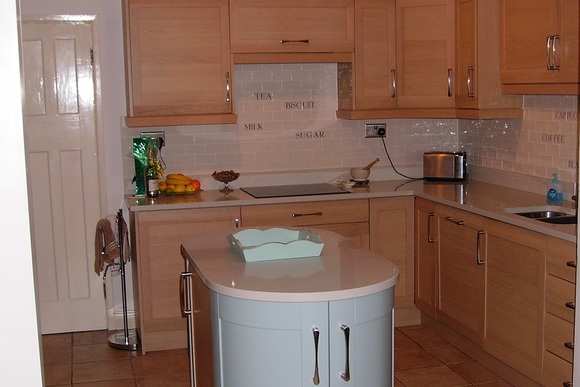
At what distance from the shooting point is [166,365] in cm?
462

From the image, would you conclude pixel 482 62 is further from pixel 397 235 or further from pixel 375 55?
pixel 397 235

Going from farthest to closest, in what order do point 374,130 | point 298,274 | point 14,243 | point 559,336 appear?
point 374,130 → point 559,336 → point 298,274 → point 14,243

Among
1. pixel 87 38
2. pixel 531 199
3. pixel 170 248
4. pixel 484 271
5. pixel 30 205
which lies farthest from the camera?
pixel 87 38

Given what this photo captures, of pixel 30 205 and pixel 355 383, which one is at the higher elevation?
pixel 30 205

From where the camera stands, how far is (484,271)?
4.18 meters

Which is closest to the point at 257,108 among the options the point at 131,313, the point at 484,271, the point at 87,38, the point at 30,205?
the point at 87,38

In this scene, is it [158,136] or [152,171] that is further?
[158,136]

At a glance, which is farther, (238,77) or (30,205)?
(238,77)

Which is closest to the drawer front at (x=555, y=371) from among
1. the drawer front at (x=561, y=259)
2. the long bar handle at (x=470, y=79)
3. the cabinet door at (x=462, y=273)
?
the drawer front at (x=561, y=259)

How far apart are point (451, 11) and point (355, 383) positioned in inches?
120

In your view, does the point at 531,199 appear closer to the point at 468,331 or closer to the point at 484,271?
the point at 484,271

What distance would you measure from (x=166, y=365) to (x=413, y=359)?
1.52 meters

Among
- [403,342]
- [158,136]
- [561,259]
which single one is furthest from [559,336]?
[158,136]

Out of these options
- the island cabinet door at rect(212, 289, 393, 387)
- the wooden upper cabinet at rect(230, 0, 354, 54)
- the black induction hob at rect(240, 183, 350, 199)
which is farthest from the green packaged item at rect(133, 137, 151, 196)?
the island cabinet door at rect(212, 289, 393, 387)
